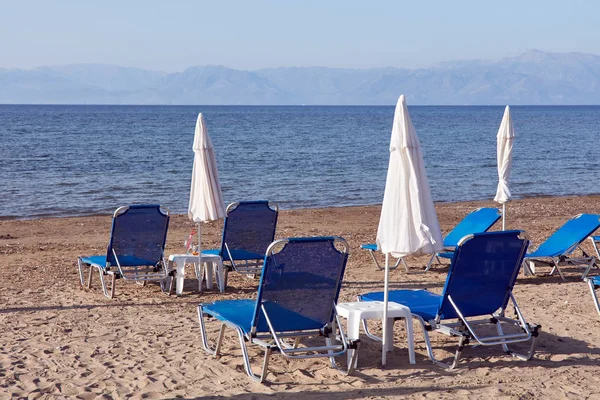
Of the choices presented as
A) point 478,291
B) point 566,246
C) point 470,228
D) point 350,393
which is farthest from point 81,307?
point 566,246

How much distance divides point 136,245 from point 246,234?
127 cm

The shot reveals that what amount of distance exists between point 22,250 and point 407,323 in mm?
8032

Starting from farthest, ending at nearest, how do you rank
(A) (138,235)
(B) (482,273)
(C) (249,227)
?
(C) (249,227) < (A) (138,235) < (B) (482,273)

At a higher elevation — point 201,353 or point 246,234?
point 246,234

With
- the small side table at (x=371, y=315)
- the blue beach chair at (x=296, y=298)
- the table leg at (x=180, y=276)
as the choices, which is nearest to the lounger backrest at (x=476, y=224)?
the table leg at (x=180, y=276)

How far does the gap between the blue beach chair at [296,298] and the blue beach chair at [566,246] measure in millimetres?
4409

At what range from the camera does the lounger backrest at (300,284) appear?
5676 mm

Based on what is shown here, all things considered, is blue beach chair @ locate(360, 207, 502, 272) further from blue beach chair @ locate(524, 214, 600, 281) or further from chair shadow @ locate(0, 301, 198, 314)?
chair shadow @ locate(0, 301, 198, 314)

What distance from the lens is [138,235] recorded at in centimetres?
893

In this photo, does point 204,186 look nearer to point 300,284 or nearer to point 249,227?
point 249,227

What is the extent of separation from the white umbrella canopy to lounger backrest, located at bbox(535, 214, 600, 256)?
3970 millimetres

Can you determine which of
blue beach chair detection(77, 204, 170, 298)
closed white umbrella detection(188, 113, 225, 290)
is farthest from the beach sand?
closed white umbrella detection(188, 113, 225, 290)

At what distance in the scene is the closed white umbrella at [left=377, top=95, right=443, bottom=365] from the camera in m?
5.79

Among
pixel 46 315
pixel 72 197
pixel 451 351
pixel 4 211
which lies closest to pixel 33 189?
pixel 72 197
